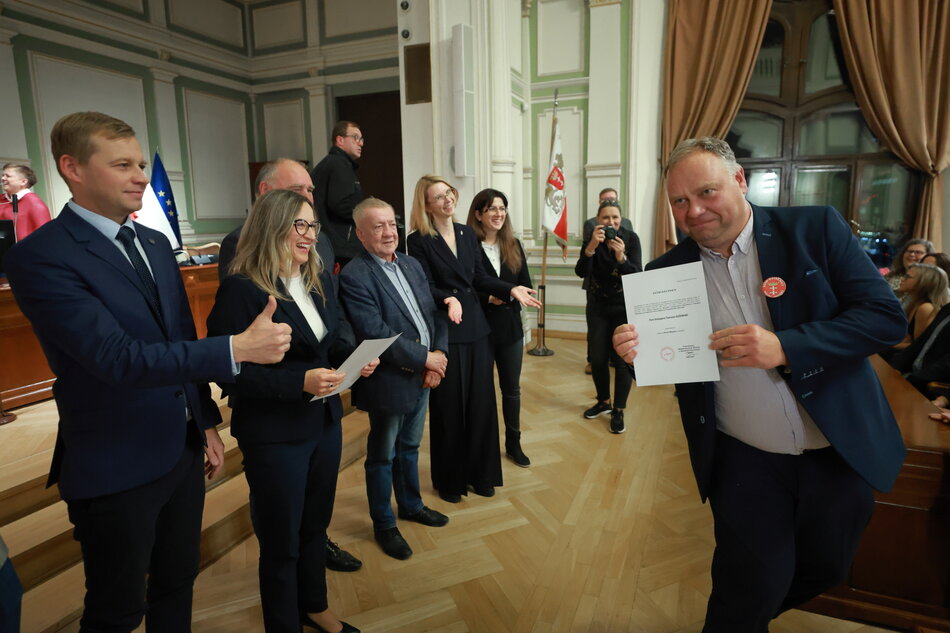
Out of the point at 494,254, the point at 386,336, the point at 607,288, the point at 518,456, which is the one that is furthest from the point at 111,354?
the point at 607,288

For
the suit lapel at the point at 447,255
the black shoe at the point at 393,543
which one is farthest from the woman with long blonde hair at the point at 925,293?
the black shoe at the point at 393,543

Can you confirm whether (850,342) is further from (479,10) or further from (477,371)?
(479,10)

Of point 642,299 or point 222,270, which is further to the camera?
point 222,270

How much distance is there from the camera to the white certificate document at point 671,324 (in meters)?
1.30

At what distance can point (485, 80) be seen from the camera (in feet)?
15.8

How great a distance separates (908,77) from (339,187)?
17.0ft

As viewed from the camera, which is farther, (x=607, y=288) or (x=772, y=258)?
(x=607, y=288)

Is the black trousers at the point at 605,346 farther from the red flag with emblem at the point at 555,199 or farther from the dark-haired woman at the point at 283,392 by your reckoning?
the dark-haired woman at the point at 283,392

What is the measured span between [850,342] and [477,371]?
5.66 ft

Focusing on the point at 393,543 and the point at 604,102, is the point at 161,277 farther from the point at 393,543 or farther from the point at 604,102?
the point at 604,102

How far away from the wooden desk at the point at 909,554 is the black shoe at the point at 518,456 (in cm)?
155

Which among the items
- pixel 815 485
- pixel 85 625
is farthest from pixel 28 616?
pixel 815 485

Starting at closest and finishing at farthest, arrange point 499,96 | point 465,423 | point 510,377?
point 465,423, point 510,377, point 499,96

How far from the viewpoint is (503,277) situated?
3.09 metres
